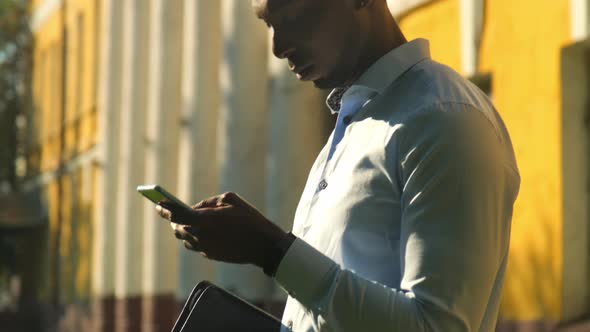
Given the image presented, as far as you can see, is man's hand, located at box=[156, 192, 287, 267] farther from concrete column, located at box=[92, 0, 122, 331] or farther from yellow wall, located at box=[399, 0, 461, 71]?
concrete column, located at box=[92, 0, 122, 331]

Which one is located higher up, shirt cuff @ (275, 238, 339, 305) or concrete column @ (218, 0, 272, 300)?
shirt cuff @ (275, 238, 339, 305)

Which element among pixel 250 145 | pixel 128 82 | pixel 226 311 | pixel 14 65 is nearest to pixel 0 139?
pixel 14 65

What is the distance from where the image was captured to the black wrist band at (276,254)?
2.39 metres

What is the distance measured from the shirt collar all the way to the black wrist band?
362mm

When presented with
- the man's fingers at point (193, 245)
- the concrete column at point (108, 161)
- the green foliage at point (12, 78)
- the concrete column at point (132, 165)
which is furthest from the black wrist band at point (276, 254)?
the green foliage at point (12, 78)

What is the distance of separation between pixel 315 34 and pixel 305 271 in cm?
49

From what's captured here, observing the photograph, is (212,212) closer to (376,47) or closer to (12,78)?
(376,47)

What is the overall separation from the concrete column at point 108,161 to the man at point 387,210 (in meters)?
20.5

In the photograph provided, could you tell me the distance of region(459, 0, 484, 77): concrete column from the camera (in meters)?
10.9

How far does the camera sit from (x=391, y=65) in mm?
2633

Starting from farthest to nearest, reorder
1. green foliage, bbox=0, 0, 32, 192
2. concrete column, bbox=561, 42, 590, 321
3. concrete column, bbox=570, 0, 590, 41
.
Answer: green foliage, bbox=0, 0, 32, 192 < concrete column, bbox=561, 42, 590, 321 < concrete column, bbox=570, 0, 590, 41

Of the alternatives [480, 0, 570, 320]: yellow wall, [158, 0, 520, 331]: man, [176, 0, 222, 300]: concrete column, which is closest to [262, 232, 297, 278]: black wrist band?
[158, 0, 520, 331]: man

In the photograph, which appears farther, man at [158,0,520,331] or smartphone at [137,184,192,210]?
smartphone at [137,184,192,210]

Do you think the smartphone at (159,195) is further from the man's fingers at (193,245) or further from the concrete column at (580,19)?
the concrete column at (580,19)
